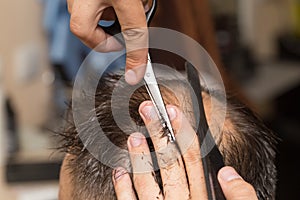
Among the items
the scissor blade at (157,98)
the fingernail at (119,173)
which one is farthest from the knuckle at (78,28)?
the fingernail at (119,173)

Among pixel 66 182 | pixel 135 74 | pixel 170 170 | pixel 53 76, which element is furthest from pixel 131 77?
pixel 53 76

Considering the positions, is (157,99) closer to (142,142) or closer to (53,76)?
(142,142)

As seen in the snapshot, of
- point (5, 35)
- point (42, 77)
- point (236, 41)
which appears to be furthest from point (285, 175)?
point (5, 35)

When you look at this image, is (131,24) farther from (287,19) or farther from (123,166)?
(287,19)

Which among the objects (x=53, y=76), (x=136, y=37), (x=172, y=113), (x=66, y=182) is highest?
(x=136, y=37)

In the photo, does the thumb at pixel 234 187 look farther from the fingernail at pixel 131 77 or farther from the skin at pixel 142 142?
the fingernail at pixel 131 77

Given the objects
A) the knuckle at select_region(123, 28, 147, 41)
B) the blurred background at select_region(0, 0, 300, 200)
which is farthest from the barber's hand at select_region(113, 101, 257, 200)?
the blurred background at select_region(0, 0, 300, 200)

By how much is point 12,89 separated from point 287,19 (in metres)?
2.18

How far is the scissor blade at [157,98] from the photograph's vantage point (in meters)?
0.94

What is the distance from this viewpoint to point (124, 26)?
93 centimetres

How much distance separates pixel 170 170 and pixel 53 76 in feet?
5.79

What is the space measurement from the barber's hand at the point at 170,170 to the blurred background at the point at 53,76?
1.39 ft

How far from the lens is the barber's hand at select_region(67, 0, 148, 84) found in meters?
0.92

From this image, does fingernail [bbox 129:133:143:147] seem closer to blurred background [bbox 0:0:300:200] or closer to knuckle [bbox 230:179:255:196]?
knuckle [bbox 230:179:255:196]
